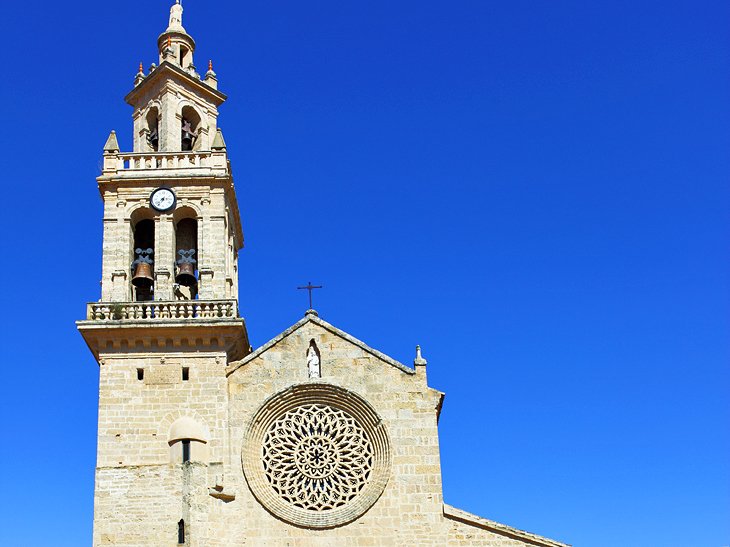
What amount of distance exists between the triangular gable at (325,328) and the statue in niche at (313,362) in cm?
58

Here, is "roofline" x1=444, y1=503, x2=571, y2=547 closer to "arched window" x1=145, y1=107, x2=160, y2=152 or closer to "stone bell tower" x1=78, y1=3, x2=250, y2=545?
"stone bell tower" x1=78, y1=3, x2=250, y2=545

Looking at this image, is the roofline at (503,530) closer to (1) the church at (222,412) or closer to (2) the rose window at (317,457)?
(1) the church at (222,412)

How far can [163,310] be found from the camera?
2541 centimetres

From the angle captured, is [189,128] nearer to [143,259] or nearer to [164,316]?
[143,259]

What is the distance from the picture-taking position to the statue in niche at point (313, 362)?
25344mm

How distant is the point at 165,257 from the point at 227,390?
4256 millimetres

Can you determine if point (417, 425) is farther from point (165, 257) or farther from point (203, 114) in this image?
point (203, 114)

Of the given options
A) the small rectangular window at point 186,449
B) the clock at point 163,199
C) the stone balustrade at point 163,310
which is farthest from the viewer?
the clock at point 163,199

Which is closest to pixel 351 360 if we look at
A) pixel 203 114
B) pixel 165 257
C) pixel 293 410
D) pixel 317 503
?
pixel 293 410

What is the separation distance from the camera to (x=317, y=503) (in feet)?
79.3

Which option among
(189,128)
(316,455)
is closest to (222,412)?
(316,455)

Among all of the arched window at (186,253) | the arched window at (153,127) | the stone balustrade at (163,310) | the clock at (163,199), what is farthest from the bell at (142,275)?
the arched window at (153,127)

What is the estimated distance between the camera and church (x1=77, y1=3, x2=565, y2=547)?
23.6 metres

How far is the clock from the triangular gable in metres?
4.85
